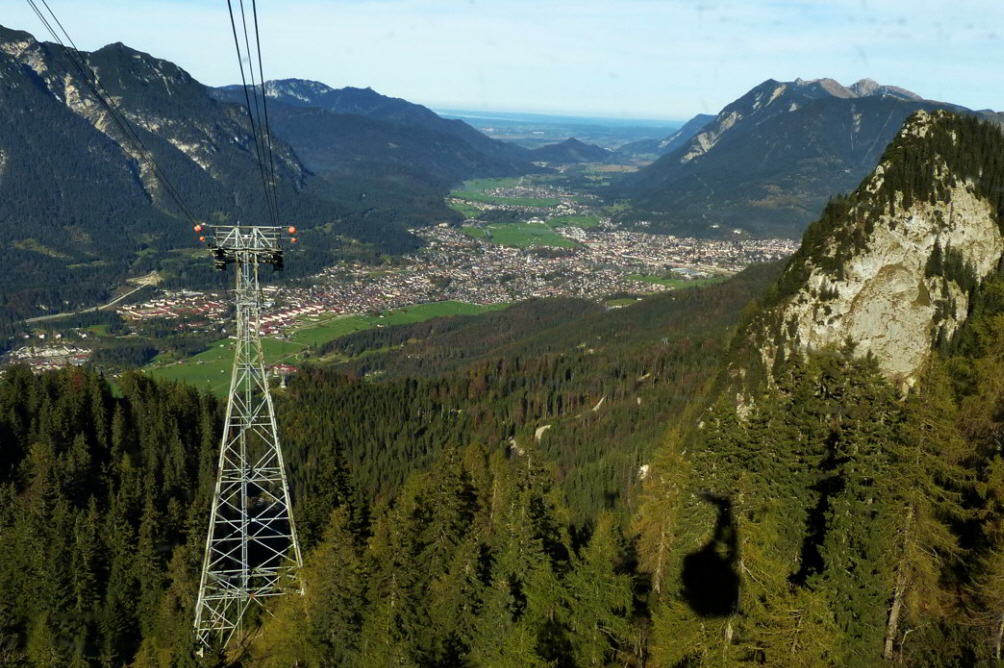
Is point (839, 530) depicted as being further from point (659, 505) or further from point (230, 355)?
point (230, 355)

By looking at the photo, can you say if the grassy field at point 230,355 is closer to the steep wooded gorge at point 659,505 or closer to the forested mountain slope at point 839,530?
the steep wooded gorge at point 659,505

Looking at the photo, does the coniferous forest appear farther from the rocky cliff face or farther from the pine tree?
the rocky cliff face

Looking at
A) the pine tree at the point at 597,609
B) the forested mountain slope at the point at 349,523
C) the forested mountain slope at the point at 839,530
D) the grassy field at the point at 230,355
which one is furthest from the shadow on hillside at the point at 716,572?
the grassy field at the point at 230,355

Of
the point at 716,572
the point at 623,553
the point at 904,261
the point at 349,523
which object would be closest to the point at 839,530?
the point at 716,572

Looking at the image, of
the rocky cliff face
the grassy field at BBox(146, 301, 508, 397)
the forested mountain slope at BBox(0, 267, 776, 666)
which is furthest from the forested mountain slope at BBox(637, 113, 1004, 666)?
the grassy field at BBox(146, 301, 508, 397)

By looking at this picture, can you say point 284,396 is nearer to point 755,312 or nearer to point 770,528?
point 755,312

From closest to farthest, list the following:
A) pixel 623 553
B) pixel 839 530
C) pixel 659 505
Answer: pixel 839 530 → pixel 659 505 → pixel 623 553
